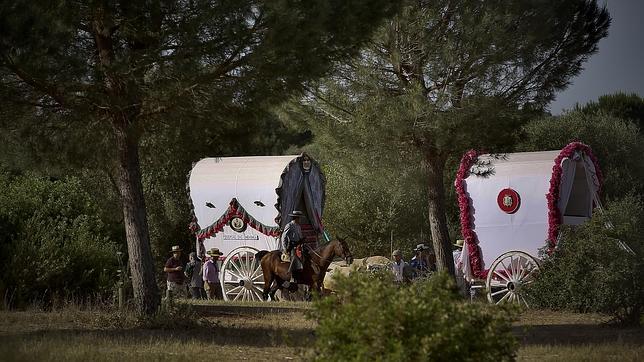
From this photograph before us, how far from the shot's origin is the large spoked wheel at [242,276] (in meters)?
23.0

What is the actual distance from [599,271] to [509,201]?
447 centimetres

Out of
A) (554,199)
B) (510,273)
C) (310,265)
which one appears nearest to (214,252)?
(310,265)

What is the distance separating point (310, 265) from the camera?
19.9 m

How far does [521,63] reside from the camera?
17859mm

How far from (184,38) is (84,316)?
457 centimetres

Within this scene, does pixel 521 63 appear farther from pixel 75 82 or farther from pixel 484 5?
pixel 75 82

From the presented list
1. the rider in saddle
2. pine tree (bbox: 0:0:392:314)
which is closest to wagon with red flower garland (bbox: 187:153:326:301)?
the rider in saddle

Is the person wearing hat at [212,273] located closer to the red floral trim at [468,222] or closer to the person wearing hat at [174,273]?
the person wearing hat at [174,273]

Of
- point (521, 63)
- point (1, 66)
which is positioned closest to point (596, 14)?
point (521, 63)

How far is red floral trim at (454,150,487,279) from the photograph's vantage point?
1942cm

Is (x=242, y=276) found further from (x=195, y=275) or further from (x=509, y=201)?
(x=509, y=201)

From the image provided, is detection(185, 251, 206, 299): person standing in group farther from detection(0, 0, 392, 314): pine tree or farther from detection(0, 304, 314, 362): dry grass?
detection(0, 0, 392, 314): pine tree

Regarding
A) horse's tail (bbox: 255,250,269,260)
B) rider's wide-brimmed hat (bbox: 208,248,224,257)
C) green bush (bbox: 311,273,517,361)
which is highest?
rider's wide-brimmed hat (bbox: 208,248,224,257)

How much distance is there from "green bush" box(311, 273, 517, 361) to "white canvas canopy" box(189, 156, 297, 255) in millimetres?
16945
